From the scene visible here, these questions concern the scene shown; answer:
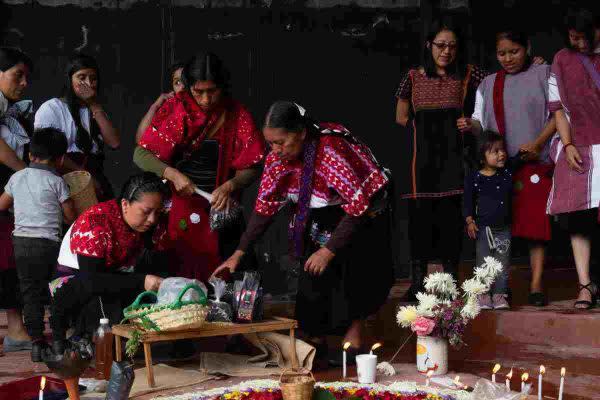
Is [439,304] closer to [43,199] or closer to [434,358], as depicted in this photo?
[434,358]

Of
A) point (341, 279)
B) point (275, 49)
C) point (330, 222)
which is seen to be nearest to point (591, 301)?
point (341, 279)

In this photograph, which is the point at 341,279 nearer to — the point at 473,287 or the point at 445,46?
the point at 473,287

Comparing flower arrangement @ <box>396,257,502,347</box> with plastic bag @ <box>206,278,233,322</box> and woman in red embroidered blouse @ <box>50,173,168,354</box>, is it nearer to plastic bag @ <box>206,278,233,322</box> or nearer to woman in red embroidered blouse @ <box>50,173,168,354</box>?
plastic bag @ <box>206,278,233,322</box>

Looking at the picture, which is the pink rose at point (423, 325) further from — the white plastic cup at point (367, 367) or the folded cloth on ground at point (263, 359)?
the folded cloth on ground at point (263, 359)

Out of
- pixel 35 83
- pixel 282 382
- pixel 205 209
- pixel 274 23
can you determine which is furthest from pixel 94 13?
pixel 282 382

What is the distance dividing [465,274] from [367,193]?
2066mm

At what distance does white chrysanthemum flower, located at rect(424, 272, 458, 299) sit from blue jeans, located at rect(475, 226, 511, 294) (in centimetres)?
78

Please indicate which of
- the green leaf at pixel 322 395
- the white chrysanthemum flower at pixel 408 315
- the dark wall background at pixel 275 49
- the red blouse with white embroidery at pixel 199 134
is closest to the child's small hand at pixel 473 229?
the white chrysanthemum flower at pixel 408 315

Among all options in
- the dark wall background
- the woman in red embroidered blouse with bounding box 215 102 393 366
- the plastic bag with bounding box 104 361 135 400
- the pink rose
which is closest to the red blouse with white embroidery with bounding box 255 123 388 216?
the woman in red embroidered blouse with bounding box 215 102 393 366

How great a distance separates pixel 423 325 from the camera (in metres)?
5.41

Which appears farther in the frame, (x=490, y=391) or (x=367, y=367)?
(x=367, y=367)

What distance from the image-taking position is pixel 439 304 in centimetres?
550

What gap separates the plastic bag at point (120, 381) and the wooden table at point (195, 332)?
1.72 feet

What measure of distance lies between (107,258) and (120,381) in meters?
1.25
